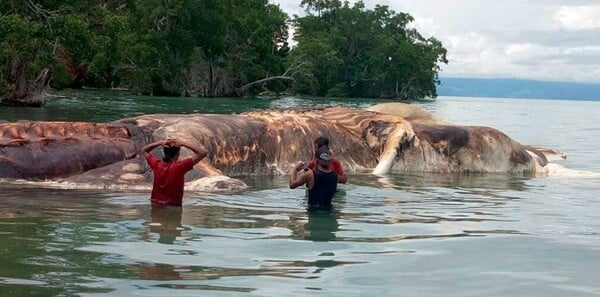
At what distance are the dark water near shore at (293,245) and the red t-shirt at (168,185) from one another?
0.56 ft

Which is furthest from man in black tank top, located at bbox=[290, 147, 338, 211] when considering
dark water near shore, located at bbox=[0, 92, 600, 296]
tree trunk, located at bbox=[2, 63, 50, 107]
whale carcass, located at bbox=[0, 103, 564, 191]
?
tree trunk, located at bbox=[2, 63, 50, 107]

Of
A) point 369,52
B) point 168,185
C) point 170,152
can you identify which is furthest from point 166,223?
point 369,52

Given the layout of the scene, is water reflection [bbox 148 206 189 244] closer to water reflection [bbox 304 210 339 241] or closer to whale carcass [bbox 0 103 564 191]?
water reflection [bbox 304 210 339 241]

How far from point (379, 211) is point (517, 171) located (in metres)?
6.14

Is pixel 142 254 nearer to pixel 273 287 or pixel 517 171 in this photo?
pixel 273 287

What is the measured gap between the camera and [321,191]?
909 centimetres

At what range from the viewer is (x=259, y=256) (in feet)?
21.5

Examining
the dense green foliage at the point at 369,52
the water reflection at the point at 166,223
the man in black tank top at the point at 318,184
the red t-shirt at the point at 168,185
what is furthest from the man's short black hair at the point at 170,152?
the dense green foliage at the point at 369,52

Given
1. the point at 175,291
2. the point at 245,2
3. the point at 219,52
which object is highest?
the point at 245,2

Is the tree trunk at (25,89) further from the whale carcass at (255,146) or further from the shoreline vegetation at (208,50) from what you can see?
the whale carcass at (255,146)

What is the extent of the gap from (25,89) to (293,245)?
2813cm

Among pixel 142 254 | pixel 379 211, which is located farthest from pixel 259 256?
pixel 379 211

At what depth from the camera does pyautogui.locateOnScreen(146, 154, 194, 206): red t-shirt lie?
8969 mm

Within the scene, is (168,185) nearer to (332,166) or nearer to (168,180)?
(168,180)
